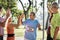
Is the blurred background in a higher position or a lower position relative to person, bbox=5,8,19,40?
higher

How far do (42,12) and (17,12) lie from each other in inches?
16.7

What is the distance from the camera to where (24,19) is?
9.82 feet

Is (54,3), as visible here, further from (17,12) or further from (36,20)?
(17,12)

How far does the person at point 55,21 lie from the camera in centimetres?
283

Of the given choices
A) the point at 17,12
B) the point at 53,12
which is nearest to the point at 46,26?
the point at 53,12

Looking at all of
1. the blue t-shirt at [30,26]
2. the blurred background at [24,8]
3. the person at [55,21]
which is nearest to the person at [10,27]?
the blurred background at [24,8]

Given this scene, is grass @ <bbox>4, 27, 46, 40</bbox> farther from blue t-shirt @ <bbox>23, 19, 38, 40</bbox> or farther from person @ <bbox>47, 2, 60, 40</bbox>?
person @ <bbox>47, 2, 60, 40</bbox>

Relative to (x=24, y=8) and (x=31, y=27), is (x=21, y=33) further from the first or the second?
(x=24, y=8)

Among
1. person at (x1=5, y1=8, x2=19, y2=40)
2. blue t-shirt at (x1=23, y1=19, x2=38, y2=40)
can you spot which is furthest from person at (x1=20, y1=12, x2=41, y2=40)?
person at (x1=5, y1=8, x2=19, y2=40)

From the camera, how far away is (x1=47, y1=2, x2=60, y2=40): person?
2.83 m

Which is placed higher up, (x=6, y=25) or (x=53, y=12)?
(x=53, y=12)

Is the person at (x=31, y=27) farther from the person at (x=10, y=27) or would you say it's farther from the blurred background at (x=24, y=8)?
the person at (x=10, y=27)

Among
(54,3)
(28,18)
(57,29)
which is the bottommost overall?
(57,29)

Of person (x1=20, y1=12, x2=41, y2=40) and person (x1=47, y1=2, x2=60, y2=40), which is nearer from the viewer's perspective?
person (x1=47, y1=2, x2=60, y2=40)
